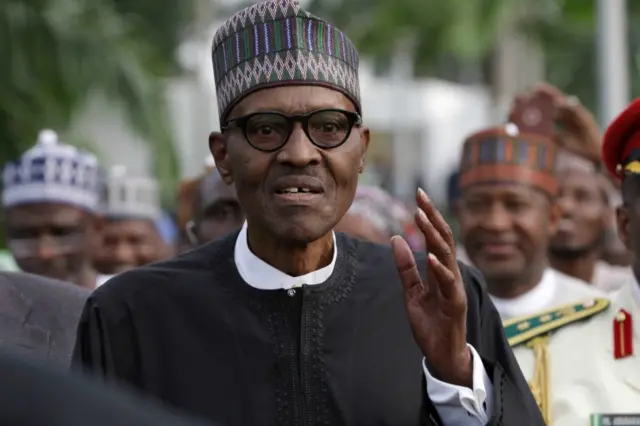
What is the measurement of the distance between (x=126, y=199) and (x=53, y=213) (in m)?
2.67

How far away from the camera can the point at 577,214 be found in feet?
27.3

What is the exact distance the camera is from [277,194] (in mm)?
3307

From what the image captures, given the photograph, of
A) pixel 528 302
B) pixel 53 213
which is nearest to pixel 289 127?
pixel 528 302

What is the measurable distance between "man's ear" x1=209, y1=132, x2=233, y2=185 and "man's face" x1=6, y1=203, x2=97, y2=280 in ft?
12.3

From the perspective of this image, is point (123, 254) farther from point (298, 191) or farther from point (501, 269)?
point (298, 191)

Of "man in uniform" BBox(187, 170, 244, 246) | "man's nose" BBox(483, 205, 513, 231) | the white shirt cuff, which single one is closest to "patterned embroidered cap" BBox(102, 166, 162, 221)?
"man in uniform" BBox(187, 170, 244, 246)

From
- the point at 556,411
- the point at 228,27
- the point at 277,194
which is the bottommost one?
the point at 556,411

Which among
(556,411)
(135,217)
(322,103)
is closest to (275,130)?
(322,103)

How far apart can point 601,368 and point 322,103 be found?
1.38 m

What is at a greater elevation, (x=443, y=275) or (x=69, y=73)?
(x=69, y=73)

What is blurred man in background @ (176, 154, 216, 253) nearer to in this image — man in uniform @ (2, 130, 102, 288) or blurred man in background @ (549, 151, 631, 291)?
man in uniform @ (2, 130, 102, 288)

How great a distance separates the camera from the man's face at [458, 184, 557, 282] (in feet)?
22.1

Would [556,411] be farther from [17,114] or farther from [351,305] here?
[17,114]

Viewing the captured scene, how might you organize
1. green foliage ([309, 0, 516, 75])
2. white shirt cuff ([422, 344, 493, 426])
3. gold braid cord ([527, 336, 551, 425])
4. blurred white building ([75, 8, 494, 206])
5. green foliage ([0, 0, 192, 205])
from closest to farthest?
white shirt cuff ([422, 344, 493, 426]), gold braid cord ([527, 336, 551, 425]), green foliage ([0, 0, 192, 205]), green foliage ([309, 0, 516, 75]), blurred white building ([75, 8, 494, 206])
